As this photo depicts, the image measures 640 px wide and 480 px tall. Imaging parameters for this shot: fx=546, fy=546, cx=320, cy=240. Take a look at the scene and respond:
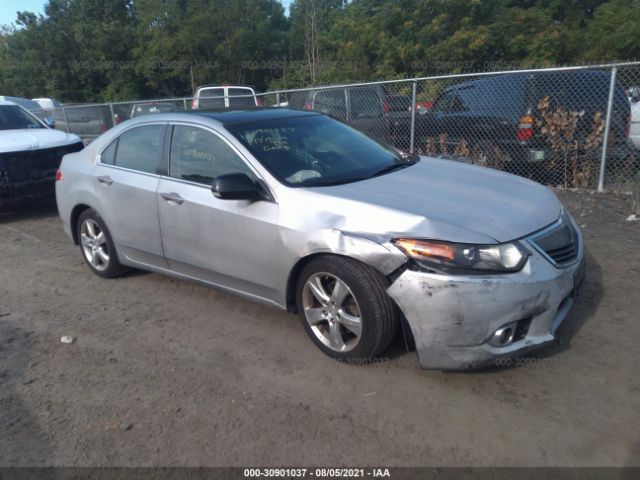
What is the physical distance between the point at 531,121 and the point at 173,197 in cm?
562

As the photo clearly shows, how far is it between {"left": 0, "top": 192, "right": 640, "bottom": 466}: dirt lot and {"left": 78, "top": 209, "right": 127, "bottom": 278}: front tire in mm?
541

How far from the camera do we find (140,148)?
4805mm

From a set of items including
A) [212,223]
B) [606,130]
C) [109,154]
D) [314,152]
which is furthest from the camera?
[606,130]

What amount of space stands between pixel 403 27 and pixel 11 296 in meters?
26.2

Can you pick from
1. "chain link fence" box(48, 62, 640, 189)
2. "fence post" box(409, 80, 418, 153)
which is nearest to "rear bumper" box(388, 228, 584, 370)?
"chain link fence" box(48, 62, 640, 189)

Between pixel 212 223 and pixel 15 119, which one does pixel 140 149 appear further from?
pixel 15 119

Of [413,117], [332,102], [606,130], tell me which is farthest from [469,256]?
[332,102]

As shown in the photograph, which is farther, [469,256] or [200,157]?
[200,157]

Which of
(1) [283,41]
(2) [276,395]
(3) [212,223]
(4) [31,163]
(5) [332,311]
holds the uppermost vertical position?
(1) [283,41]

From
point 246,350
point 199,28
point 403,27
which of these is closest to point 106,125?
point 246,350

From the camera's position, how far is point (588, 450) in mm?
2664

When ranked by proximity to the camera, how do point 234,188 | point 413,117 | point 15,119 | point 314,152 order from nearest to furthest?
point 234,188 < point 314,152 < point 413,117 < point 15,119

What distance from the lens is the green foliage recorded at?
87.5 ft

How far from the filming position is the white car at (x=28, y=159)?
7750 millimetres
